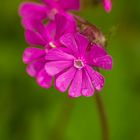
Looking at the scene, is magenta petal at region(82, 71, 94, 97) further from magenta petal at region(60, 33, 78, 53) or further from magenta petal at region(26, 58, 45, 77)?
magenta petal at region(26, 58, 45, 77)

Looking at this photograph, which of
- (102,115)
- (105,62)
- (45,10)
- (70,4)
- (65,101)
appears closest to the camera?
(105,62)

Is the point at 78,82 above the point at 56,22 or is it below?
below

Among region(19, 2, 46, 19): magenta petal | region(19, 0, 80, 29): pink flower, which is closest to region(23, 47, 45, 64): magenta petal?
region(19, 0, 80, 29): pink flower

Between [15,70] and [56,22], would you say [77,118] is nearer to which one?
[15,70]

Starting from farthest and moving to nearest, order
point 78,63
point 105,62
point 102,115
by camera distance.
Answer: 1. point 102,115
2. point 78,63
3. point 105,62

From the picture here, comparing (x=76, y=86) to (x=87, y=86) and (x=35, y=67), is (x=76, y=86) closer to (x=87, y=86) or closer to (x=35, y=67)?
(x=87, y=86)

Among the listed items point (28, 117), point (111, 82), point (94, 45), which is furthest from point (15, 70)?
point (94, 45)

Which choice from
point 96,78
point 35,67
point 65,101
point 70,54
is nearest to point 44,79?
point 35,67

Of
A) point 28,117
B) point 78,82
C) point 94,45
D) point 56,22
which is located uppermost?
point 56,22
